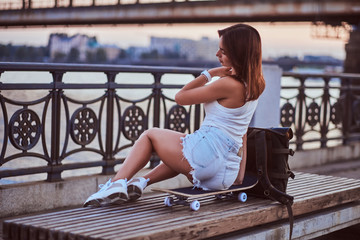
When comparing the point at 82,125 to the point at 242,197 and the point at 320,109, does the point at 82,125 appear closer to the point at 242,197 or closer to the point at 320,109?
the point at 242,197

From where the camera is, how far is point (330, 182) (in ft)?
15.2

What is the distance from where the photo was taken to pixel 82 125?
5.53 m

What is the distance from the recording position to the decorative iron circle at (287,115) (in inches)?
331

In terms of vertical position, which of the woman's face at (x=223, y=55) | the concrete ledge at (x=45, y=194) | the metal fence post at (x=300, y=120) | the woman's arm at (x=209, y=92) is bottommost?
the concrete ledge at (x=45, y=194)

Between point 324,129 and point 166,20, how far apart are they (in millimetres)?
37446

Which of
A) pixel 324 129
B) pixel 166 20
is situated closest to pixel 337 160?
pixel 324 129

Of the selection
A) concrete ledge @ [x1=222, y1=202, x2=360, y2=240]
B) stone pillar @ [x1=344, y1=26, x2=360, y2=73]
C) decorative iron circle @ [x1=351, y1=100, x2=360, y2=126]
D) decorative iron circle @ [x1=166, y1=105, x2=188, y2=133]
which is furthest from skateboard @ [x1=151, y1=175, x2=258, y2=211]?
stone pillar @ [x1=344, y1=26, x2=360, y2=73]

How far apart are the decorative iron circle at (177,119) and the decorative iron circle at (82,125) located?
1.17m

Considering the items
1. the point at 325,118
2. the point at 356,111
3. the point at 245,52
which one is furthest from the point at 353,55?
the point at 245,52

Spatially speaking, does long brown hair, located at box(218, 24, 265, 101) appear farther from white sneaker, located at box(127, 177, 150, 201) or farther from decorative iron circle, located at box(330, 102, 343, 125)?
decorative iron circle, located at box(330, 102, 343, 125)

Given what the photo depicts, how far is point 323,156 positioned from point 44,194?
527cm

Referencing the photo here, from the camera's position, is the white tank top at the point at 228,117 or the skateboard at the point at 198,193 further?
the white tank top at the point at 228,117

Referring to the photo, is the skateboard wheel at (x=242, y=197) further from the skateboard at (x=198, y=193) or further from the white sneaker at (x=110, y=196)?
the white sneaker at (x=110, y=196)

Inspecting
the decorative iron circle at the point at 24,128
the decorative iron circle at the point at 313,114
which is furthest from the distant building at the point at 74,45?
the decorative iron circle at the point at 24,128
